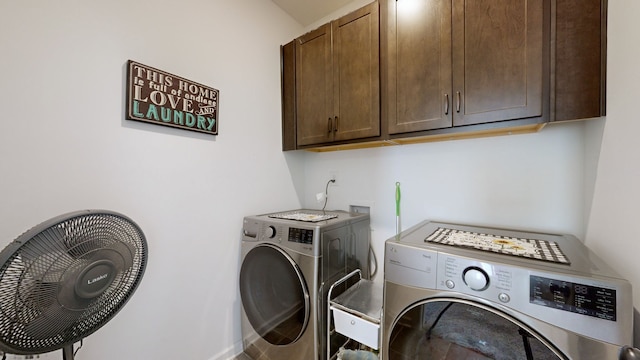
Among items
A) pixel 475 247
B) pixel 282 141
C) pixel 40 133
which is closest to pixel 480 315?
pixel 475 247

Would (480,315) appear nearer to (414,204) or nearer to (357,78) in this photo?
(414,204)

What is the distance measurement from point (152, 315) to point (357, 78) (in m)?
1.81

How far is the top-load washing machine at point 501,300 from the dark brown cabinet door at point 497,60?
609mm

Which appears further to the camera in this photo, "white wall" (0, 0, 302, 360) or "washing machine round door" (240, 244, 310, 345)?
"washing machine round door" (240, 244, 310, 345)

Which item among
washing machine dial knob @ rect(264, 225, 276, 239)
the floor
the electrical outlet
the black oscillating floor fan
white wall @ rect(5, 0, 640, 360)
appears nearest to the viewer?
the black oscillating floor fan

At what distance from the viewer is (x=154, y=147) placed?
124cm

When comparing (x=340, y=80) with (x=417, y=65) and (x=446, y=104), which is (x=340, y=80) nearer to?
(x=417, y=65)

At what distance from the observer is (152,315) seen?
4.01ft

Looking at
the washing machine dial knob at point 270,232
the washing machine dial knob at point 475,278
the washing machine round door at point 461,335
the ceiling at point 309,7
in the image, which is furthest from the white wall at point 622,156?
the ceiling at point 309,7

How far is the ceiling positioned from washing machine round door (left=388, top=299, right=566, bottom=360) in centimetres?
213

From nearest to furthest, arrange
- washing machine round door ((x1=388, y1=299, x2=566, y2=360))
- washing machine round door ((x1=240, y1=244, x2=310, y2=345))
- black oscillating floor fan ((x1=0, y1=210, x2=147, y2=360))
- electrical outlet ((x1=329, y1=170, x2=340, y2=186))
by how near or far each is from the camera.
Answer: black oscillating floor fan ((x1=0, y1=210, x2=147, y2=360)) → washing machine round door ((x1=388, y1=299, x2=566, y2=360)) → washing machine round door ((x1=240, y1=244, x2=310, y2=345)) → electrical outlet ((x1=329, y1=170, x2=340, y2=186))

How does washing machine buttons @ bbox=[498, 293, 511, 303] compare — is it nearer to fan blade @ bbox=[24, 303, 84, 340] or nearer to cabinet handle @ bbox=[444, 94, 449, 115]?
cabinet handle @ bbox=[444, 94, 449, 115]

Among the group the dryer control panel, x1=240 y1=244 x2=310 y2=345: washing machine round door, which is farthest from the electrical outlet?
the dryer control panel

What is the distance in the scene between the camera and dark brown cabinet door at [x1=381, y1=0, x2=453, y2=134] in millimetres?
1183
